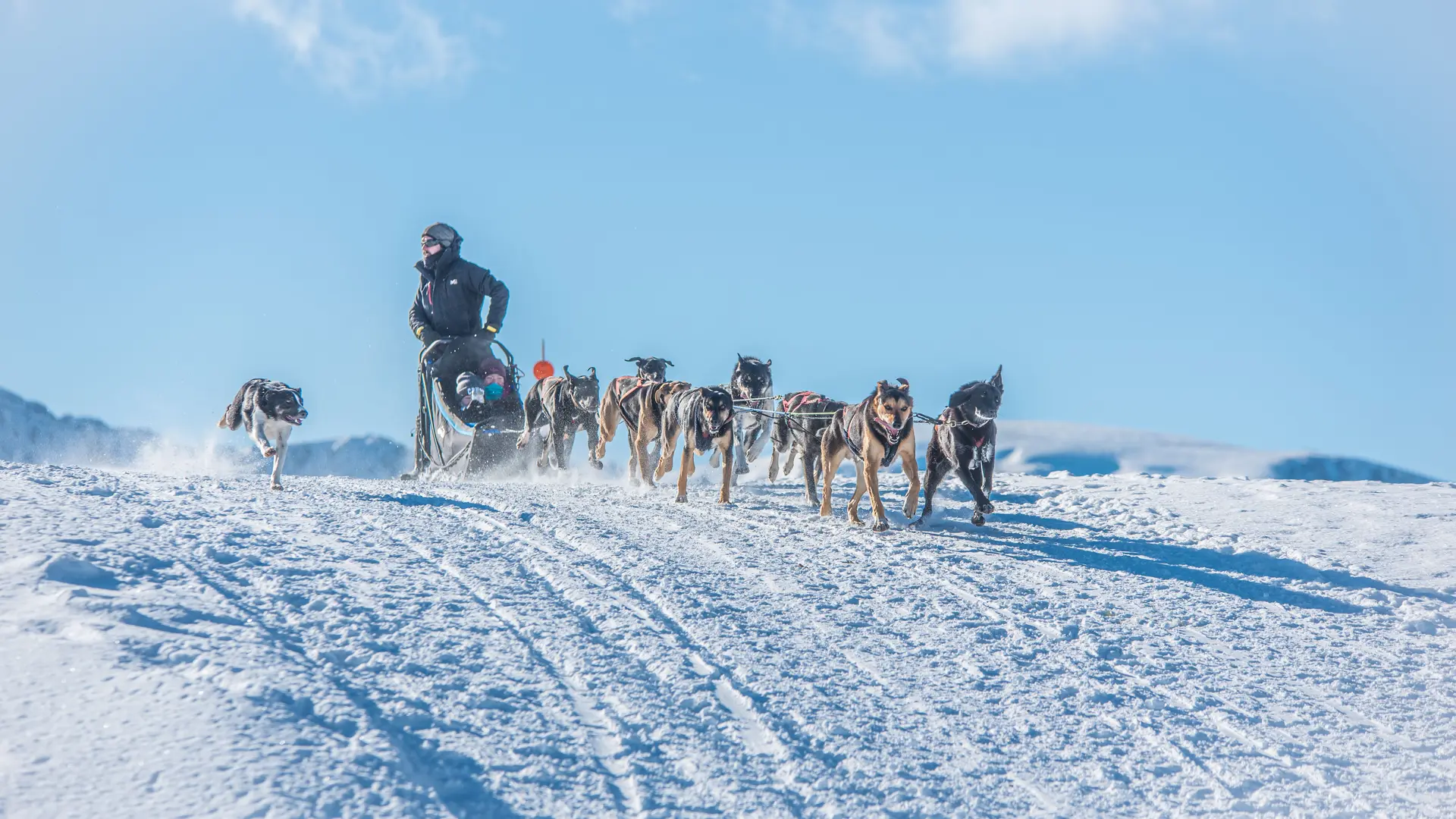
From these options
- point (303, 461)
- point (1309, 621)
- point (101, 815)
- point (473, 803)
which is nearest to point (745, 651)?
point (473, 803)

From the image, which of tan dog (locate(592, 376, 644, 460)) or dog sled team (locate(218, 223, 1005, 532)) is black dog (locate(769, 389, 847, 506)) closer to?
dog sled team (locate(218, 223, 1005, 532))

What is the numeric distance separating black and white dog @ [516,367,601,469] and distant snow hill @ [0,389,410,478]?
3.07 metres

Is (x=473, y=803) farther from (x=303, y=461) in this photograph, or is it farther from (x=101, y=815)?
(x=303, y=461)

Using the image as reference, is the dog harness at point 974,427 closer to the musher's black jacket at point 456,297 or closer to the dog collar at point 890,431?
the dog collar at point 890,431

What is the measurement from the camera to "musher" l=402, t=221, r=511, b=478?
12469mm

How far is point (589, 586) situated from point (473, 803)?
2.43 meters

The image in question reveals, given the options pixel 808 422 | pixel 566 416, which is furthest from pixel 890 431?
pixel 566 416

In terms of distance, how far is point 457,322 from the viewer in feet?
41.4

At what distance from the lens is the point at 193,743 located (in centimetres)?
355

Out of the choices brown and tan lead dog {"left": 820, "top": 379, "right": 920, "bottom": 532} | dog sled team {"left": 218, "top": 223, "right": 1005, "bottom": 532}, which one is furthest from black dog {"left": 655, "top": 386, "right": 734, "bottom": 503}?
brown and tan lead dog {"left": 820, "top": 379, "right": 920, "bottom": 532}

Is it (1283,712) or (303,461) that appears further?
(303,461)

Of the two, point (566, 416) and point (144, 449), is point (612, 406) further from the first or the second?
point (144, 449)

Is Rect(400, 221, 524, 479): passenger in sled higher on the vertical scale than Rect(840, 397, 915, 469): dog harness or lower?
higher

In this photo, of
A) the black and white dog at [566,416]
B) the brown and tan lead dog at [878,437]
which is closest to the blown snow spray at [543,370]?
the black and white dog at [566,416]
